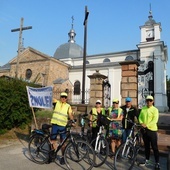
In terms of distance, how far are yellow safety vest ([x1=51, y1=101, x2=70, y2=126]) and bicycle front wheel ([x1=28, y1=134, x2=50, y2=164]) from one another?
0.65m

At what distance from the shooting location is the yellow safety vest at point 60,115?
5.23 metres

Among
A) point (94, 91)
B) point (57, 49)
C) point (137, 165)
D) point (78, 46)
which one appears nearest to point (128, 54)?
point (78, 46)

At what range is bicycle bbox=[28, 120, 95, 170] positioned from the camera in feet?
15.0

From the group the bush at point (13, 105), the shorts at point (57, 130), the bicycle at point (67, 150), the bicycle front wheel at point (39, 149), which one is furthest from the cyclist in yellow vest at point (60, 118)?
the bush at point (13, 105)

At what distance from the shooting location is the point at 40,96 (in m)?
6.80

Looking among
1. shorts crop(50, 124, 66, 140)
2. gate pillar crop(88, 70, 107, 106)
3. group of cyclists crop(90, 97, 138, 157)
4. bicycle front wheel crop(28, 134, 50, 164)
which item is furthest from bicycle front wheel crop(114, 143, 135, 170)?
gate pillar crop(88, 70, 107, 106)

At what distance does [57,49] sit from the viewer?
54.2 metres

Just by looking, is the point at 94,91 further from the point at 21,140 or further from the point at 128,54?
the point at 128,54

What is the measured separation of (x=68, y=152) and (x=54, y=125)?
2.88ft

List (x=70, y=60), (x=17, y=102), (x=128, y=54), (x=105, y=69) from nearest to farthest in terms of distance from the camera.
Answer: (x=17, y=102) → (x=105, y=69) → (x=128, y=54) → (x=70, y=60)

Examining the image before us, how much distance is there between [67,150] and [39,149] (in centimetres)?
110

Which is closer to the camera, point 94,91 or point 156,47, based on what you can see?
point 94,91

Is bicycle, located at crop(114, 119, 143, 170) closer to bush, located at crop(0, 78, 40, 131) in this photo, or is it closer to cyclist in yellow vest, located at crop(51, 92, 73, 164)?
cyclist in yellow vest, located at crop(51, 92, 73, 164)

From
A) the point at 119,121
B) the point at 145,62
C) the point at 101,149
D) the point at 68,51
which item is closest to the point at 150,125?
the point at 119,121
